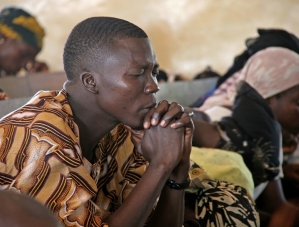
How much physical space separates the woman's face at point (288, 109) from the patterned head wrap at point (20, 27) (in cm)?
174

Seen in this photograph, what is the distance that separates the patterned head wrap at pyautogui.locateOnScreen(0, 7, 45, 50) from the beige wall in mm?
2060

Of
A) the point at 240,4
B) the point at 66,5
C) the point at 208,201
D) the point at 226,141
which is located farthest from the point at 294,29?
the point at 208,201

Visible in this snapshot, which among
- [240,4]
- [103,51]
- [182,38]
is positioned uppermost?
[103,51]

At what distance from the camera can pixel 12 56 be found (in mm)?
3477

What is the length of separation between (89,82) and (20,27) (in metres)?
2.19

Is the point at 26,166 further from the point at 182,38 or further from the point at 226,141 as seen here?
the point at 182,38

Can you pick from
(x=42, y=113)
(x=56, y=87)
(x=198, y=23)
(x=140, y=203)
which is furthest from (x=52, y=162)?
(x=198, y=23)

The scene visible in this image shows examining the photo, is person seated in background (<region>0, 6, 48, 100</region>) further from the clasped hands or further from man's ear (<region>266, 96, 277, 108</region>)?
the clasped hands

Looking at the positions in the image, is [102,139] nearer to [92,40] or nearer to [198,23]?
[92,40]

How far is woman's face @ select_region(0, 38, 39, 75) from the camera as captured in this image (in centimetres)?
346

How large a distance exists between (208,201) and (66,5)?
4.15 m

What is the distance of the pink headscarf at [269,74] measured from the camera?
3303mm

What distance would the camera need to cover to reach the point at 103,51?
1612mm

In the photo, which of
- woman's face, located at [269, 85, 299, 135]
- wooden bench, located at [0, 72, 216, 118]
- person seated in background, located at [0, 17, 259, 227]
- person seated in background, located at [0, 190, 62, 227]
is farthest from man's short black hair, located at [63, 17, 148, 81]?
woman's face, located at [269, 85, 299, 135]
